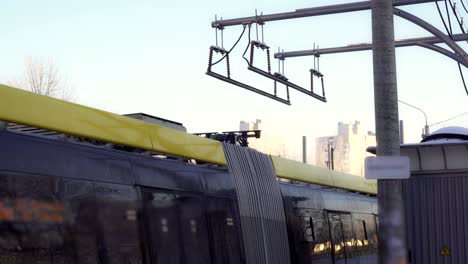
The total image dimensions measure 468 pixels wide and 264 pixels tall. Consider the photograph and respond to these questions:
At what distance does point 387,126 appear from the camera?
8.42 m

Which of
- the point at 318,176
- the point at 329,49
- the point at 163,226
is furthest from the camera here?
the point at 329,49

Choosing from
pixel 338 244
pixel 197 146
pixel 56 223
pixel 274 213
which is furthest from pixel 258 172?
pixel 56 223

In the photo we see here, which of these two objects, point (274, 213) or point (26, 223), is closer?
point (26, 223)

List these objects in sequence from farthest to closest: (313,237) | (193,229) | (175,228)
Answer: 1. (313,237)
2. (193,229)
3. (175,228)

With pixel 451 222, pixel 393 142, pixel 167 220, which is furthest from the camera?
pixel 451 222

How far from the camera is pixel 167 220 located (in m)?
9.37

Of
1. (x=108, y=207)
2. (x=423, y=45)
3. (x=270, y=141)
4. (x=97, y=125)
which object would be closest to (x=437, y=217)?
(x=423, y=45)

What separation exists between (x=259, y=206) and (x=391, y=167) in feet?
14.8

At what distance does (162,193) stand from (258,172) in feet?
12.1

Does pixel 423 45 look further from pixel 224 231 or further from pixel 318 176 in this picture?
pixel 224 231

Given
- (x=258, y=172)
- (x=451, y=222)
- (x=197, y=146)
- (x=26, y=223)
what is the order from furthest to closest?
(x=258, y=172) < (x=451, y=222) < (x=197, y=146) < (x=26, y=223)

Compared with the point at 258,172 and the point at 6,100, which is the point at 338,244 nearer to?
the point at 258,172

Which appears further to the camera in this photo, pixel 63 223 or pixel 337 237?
pixel 337 237

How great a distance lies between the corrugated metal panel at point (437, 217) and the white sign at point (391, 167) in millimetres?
3808
